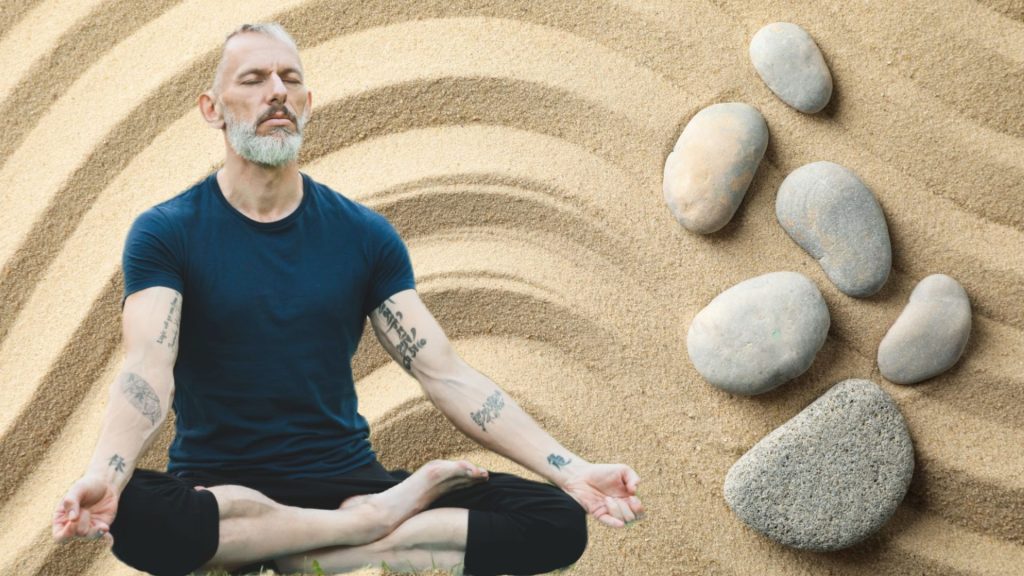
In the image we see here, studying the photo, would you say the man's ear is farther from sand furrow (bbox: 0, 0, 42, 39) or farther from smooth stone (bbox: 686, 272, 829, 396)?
sand furrow (bbox: 0, 0, 42, 39)

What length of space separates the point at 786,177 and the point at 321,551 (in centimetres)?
211

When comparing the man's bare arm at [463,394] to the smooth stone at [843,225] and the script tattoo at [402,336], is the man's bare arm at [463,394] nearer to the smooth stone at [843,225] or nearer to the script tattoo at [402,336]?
the script tattoo at [402,336]

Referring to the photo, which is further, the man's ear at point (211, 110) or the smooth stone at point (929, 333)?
the smooth stone at point (929, 333)

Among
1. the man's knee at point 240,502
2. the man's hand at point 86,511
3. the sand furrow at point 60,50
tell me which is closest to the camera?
the man's hand at point 86,511

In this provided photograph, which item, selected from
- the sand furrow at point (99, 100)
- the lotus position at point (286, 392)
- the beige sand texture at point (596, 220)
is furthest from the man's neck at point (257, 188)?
the sand furrow at point (99, 100)

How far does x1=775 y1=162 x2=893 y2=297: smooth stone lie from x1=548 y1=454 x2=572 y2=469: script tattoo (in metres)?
1.56

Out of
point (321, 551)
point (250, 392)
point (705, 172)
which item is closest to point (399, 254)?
point (250, 392)

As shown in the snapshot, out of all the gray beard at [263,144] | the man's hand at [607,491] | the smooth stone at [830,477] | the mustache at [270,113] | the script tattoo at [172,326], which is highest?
the mustache at [270,113]

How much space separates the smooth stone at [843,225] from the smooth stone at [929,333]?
0.14 m

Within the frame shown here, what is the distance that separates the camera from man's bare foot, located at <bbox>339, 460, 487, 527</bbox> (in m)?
2.55

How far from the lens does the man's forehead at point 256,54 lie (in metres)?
2.61

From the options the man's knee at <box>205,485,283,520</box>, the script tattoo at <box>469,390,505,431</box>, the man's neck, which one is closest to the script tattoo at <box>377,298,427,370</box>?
the script tattoo at <box>469,390,505,431</box>

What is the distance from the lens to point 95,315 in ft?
12.3

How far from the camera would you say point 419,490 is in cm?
255
